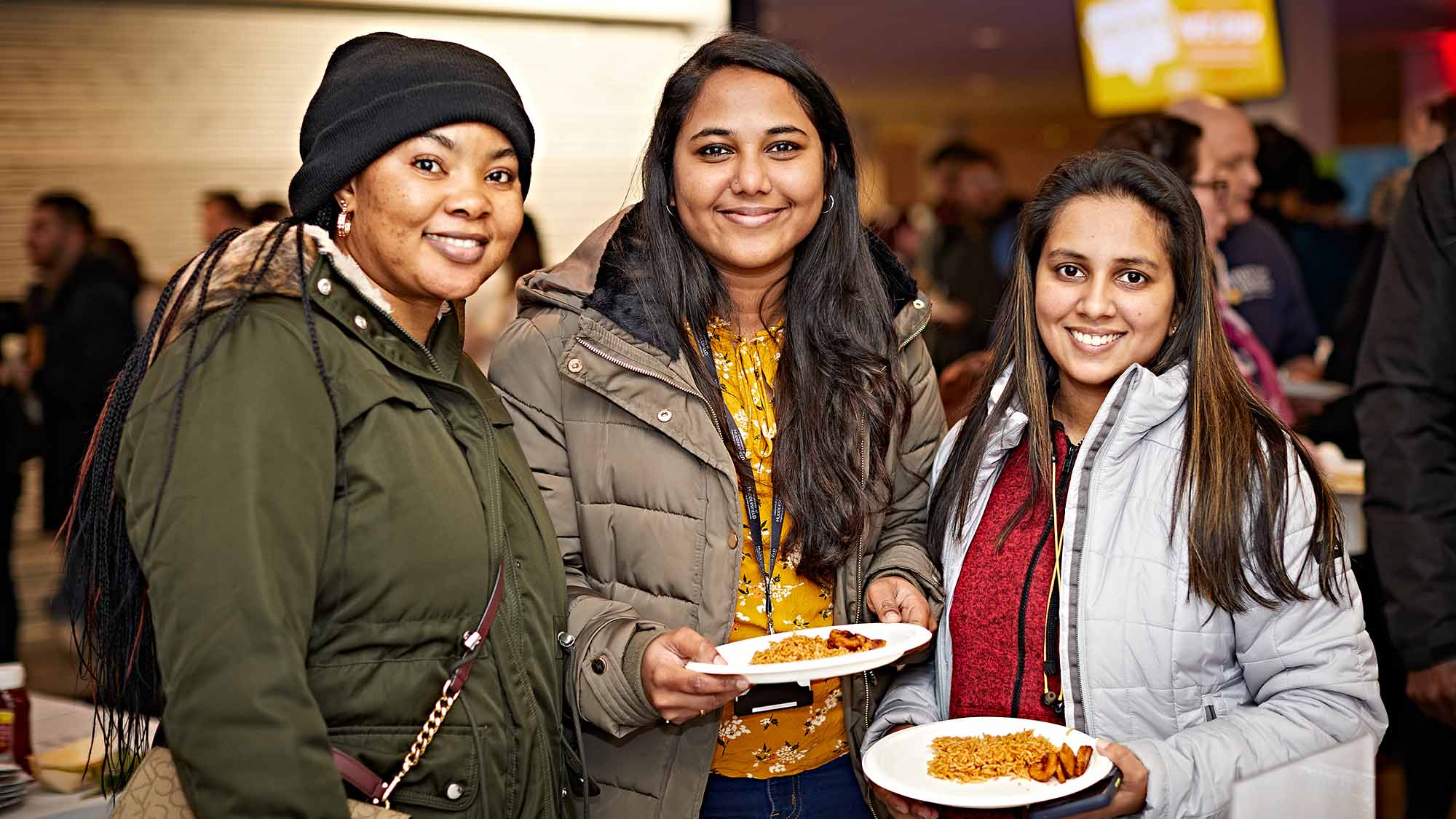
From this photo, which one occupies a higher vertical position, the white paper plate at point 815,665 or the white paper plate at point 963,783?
the white paper plate at point 815,665

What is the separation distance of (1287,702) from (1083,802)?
343 millimetres

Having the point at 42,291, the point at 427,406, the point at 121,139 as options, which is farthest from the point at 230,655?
the point at 121,139

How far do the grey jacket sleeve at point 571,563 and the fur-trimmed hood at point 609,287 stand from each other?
0.06 m

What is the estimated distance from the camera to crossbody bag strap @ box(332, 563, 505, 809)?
4.87 ft

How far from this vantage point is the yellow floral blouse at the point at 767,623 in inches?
78.4

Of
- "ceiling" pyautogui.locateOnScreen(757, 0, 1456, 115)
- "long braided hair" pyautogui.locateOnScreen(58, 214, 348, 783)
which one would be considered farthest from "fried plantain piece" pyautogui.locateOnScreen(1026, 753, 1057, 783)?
"ceiling" pyautogui.locateOnScreen(757, 0, 1456, 115)

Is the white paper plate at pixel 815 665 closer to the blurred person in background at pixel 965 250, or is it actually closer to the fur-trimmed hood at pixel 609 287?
the fur-trimmed hood at pixel 609 287

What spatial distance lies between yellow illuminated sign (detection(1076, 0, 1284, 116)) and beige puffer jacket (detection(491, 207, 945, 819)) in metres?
5.93

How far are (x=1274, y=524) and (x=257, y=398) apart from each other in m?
1.32

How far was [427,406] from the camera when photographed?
1600 mm

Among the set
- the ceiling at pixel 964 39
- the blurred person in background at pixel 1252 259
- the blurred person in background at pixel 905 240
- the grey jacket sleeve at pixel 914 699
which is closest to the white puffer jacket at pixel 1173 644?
the grey jacket sleeve at pixel 914 699

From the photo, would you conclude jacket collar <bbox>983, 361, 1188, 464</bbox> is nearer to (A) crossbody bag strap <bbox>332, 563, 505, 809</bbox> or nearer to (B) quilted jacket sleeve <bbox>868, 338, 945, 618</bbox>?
(B) quilted jacket sleeve <bbox>868, 338, 945, 618</bbox>

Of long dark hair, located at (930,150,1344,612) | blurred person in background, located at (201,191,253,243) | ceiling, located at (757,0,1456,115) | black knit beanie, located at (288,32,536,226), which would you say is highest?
ceiling, located at (757,0,1456,115)

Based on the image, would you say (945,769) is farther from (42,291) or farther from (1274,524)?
(42,291)
